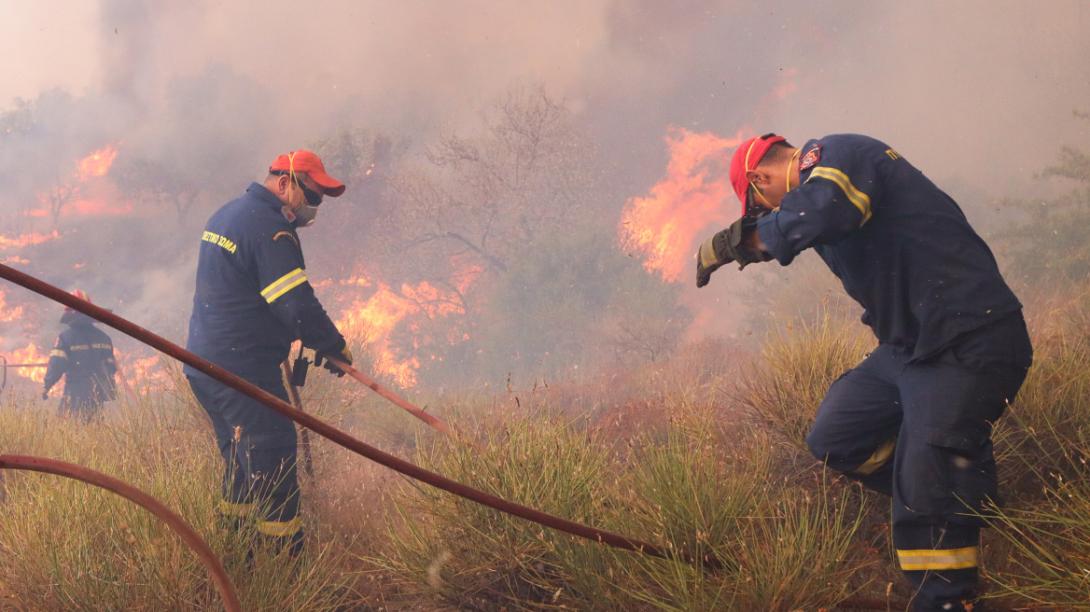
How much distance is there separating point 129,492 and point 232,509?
5.07 ft

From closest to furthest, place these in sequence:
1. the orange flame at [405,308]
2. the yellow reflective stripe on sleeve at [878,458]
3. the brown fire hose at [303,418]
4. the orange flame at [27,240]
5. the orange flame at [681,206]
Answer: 1. the brown fire hose at [303,418]
2. the yellow reflective stripe on sleeve at [878,458]
3. the orange flame at [405,308]
4. the orange flame at [681,206]
5. the orange flame at [27,240]

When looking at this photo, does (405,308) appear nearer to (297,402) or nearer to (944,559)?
(297,402)

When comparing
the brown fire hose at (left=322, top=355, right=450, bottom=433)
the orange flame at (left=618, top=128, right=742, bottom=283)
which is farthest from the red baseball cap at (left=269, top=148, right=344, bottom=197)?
the orange flame at (left=618, top=128, right=742, bottom=283)

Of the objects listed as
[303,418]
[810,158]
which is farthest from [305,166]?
[810,158]

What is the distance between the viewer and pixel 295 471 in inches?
166

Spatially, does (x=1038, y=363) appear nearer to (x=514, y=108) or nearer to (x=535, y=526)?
(x=535, y=526)

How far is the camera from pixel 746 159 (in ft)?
9.54

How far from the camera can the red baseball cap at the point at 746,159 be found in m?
2.89

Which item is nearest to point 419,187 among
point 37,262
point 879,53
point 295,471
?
point 37,262

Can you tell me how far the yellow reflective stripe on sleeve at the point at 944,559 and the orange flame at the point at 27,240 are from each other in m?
42.1

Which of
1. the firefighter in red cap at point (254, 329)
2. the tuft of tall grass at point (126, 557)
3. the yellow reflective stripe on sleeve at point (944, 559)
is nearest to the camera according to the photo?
the yellow reflective stripe on sleeve at point (944, 559)

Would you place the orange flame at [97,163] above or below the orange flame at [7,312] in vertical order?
above

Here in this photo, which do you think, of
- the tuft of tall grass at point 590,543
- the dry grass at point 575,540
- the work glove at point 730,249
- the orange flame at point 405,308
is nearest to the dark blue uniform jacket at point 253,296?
the dry grass at point 575,540

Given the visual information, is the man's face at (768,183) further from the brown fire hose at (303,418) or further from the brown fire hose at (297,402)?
the brown fire hose at (297,402)
